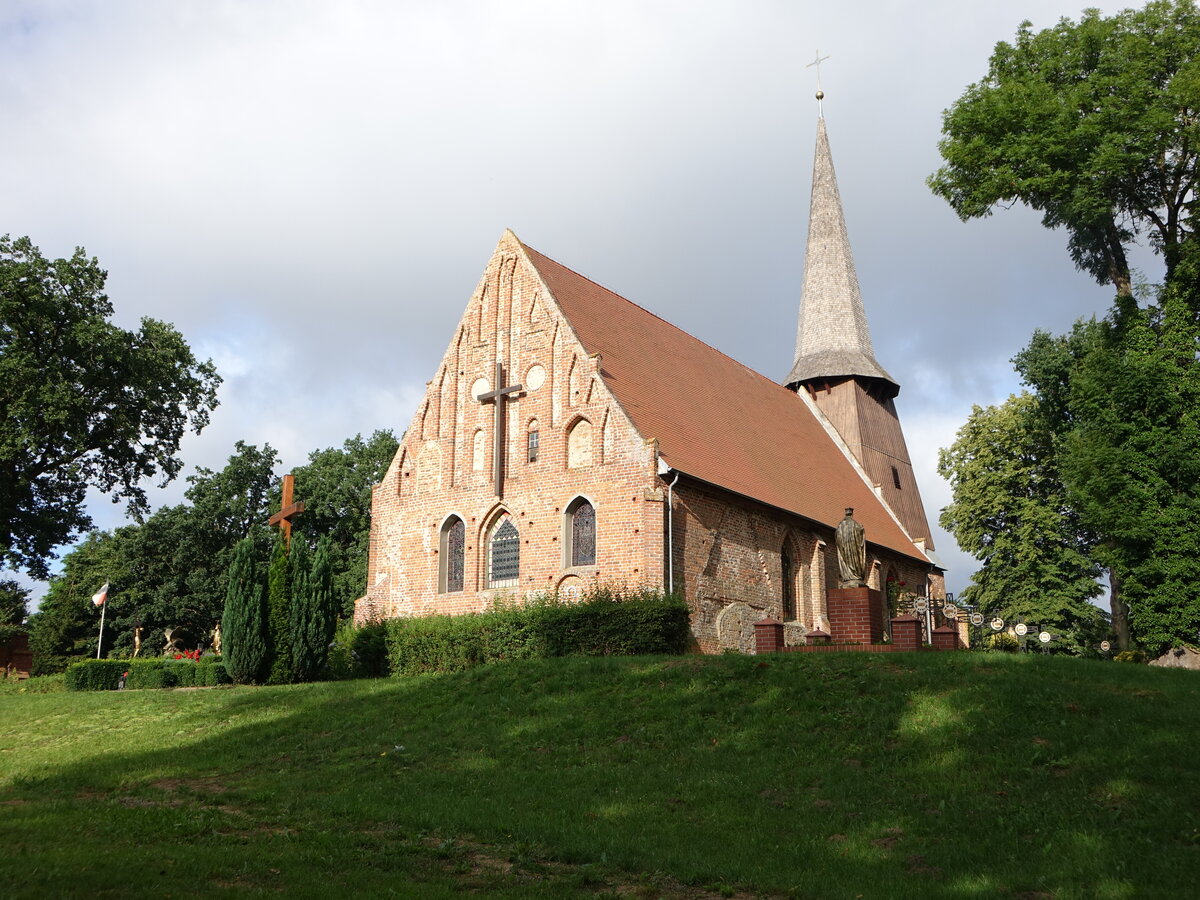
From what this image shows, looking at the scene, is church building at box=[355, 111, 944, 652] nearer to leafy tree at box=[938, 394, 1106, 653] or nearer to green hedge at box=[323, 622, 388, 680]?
green hedge at box=[323, 622, 388, 680]

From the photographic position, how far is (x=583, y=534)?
76.4 feet

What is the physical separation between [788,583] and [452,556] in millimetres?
8444

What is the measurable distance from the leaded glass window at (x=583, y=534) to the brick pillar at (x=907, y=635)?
7.78 meters

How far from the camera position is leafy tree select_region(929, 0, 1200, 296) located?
24125 mm

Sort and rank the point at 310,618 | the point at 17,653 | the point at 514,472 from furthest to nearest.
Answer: the point at 17,653, the point at 514,472, the point at 310,618

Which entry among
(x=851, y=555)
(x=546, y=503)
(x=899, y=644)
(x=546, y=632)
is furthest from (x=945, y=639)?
(x=546, y=503)

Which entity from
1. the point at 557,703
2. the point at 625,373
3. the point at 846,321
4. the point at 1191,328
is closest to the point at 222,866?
the point at 557,703

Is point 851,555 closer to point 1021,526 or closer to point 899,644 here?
point 899,644

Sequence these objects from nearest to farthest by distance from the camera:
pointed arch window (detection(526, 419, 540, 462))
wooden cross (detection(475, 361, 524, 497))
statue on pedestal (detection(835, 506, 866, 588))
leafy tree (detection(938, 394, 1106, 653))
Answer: statue on pedestal (detection(835, 506, 866, 588))
pointed arch window (detection(526, 419, 540, 462))
wooden cross (detection(475, 361, 524, 497))
leafy tree (detection(938, 394, 1106, 653))

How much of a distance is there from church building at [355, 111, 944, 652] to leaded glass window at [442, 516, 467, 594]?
0.14ft

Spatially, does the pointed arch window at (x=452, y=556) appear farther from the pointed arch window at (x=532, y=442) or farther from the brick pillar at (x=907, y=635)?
the brick pillar at (x=907, y=635)

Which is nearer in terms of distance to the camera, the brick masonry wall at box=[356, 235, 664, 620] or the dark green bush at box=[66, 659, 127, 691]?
the brick masonry wall at box=[356, 235, 664, 620]

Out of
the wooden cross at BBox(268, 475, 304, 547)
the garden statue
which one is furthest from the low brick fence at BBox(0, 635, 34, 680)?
the wooden cross at BBox(268, 475, 304, 547)

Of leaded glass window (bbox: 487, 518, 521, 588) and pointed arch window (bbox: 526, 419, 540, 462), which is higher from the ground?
pointed arch window (bbox: 526, 419, 540, 462)
